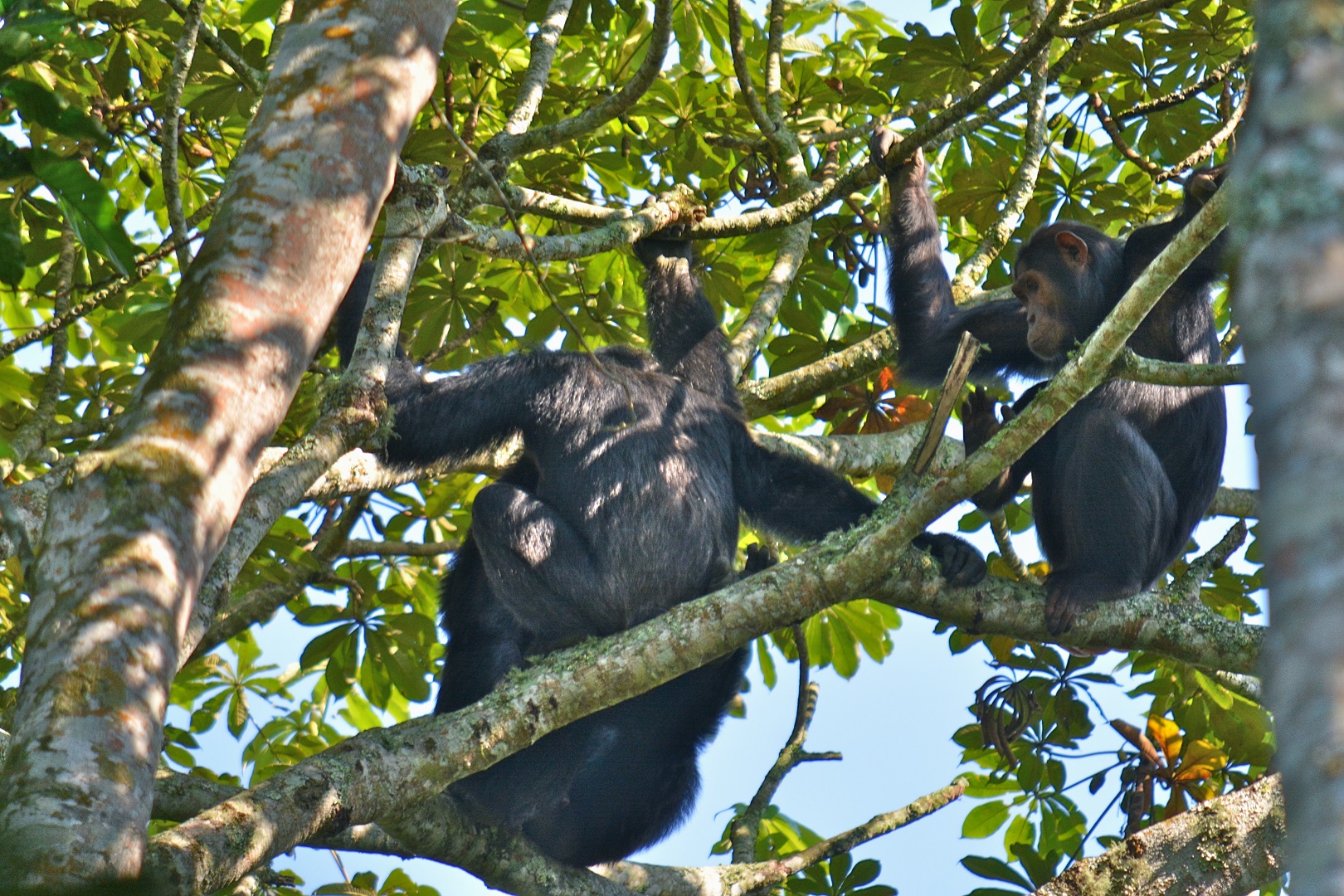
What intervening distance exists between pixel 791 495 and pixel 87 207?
10.9 ft

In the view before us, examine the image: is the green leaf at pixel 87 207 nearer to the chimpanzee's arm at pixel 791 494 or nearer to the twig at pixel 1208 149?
the chimpanzee's arm at pixel 791 494

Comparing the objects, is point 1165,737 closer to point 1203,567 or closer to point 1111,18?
point 1203,567

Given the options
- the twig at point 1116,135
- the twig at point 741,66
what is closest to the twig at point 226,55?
the twig at point 741,66

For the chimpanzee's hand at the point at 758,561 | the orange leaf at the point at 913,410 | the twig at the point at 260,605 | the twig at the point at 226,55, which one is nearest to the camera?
the twig at the point at 226,55

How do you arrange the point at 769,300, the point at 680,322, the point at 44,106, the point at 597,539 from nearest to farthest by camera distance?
1. the point at 44,106
2. the point at 597,539
3. the point at 680,322
4. the point at 769,300

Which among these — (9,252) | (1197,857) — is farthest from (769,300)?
(9,252)

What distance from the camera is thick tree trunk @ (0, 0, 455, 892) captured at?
1.71m

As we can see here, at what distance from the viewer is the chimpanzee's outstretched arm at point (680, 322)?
5.23 meters

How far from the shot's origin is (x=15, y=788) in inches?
65.9

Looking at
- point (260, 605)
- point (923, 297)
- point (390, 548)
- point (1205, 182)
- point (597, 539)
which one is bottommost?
point (260, 605)

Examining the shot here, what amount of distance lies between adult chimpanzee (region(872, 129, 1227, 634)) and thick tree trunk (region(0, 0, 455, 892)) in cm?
270

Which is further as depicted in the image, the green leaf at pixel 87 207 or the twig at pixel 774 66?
the twig at pixel 774 66

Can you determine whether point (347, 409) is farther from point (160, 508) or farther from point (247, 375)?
point (160, 508)

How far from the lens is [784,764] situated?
4.60 m
